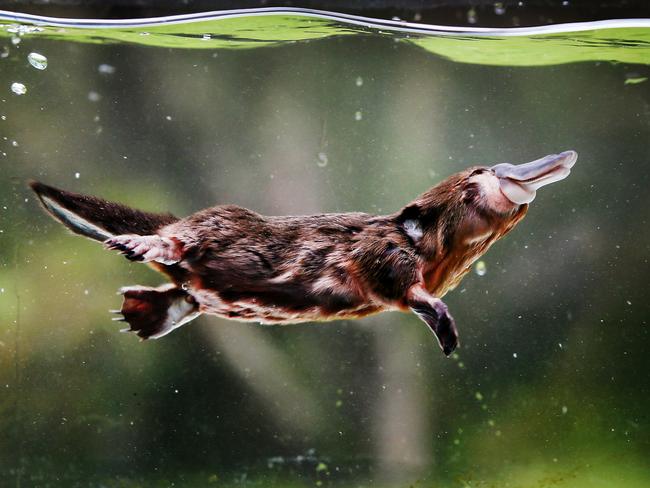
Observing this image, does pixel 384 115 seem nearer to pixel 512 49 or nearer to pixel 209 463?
pixel 512 49

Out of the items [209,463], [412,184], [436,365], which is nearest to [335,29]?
[412,184]

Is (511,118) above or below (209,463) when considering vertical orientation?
above

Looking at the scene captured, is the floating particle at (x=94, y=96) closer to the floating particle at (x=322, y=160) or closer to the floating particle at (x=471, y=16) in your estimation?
the floating particle at (x=322, y=160)

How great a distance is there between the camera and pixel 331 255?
5.32 feet

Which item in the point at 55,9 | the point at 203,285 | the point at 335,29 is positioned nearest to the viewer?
the point at 203,285

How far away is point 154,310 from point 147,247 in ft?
1.13

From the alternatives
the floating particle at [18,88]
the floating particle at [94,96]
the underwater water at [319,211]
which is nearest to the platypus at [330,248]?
the underwater water at [319,211]

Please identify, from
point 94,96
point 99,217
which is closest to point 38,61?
point 94,96

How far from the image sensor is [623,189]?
2059 mm

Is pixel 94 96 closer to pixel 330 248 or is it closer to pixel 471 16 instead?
pixel 330 248

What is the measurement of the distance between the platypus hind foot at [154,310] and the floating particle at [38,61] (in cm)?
79

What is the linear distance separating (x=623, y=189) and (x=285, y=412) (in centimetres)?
136

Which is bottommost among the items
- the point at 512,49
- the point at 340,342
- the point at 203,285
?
the point at 340,342

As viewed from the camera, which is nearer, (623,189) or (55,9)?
(55,9)
